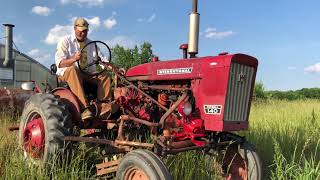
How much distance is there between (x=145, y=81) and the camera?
560 cm

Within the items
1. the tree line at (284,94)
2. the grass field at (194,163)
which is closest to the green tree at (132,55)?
the tree line at (284,94)

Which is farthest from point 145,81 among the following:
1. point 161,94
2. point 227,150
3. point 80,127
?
point 227,150

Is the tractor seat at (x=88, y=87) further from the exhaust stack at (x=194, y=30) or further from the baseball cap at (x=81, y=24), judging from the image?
the exhaust stack at (x=194, y=30)

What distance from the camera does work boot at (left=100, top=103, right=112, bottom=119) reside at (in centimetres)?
533

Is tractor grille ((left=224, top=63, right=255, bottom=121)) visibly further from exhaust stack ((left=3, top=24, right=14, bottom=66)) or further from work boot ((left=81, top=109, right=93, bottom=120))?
exhaust stack ((left=3, top=24, right=14, bottom=66))

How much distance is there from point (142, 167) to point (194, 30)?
2.76 m

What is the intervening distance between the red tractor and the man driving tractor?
4.2 inches

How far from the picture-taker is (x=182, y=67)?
16.8ft

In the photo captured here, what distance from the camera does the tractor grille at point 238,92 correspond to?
15.5ft

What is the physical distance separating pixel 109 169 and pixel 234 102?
5.23 feet

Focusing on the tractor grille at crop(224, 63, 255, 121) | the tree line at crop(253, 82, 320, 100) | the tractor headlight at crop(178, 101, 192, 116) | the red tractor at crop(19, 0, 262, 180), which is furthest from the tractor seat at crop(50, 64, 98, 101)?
the tree line at crop(253, 82, 320, 100)

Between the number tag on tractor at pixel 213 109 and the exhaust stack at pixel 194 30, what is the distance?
0.99 meters

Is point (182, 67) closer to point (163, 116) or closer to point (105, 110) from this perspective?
point (163, 116)

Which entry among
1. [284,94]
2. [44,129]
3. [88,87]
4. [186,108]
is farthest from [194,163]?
[284,94]
